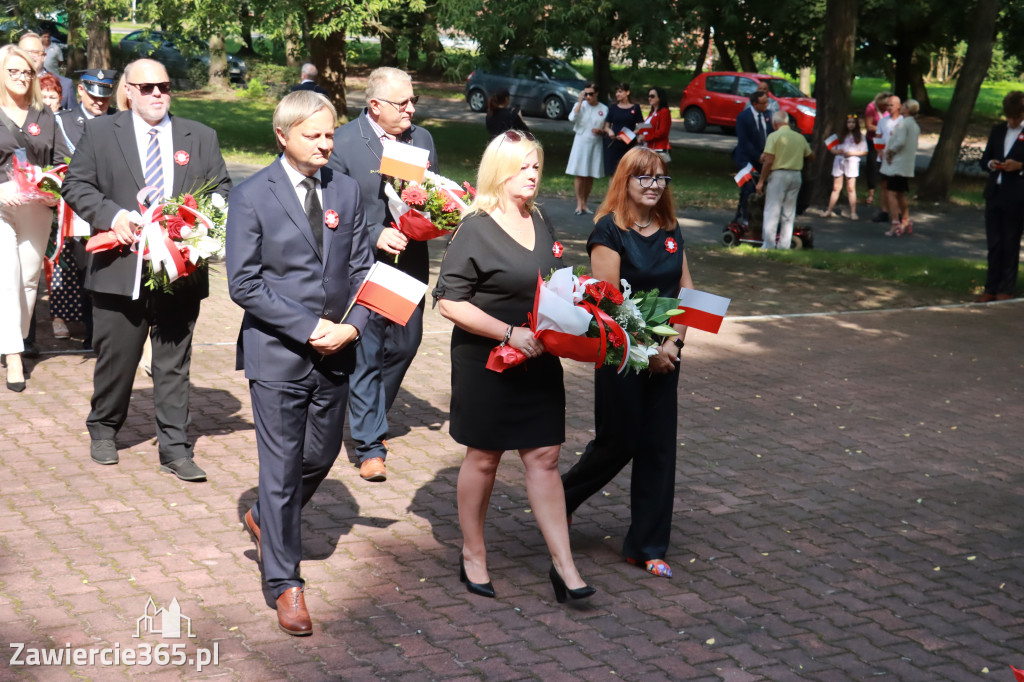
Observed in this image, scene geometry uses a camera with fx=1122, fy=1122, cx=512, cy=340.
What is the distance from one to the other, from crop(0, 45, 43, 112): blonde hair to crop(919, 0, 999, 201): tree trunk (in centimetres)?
1722

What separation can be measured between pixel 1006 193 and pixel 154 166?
9850 mm

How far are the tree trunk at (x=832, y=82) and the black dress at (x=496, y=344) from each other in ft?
52.6

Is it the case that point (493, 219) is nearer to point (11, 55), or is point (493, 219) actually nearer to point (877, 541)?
point (877, 541)

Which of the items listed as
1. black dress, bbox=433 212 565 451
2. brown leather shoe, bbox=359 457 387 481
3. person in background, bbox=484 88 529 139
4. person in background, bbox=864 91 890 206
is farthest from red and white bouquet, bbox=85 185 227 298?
person in background, bbox=864 91 890 206

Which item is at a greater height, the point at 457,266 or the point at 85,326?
the point at 457,266

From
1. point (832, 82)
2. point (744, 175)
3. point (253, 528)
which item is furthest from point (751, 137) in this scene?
point (253, 528)

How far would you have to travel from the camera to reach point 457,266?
4895mm

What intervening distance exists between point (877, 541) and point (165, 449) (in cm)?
403

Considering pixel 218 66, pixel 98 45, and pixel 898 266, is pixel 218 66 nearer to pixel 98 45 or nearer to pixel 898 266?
pixel 98 45

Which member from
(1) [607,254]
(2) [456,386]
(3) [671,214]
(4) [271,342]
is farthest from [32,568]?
(3) [671,214]

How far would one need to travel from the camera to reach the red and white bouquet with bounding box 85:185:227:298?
5.91 meters

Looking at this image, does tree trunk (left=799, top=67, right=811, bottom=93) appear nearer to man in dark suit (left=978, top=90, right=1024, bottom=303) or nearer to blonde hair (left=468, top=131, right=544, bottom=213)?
man in dark suit (left=978, top=90, right=1024, bottom=303)

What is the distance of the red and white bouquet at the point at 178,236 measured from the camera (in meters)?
5.91

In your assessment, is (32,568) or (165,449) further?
(165,449)
